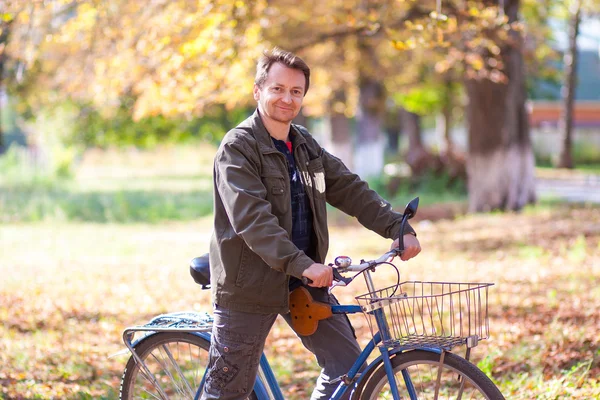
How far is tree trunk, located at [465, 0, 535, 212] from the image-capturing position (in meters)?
16.7

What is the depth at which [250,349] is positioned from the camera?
3.72 meters

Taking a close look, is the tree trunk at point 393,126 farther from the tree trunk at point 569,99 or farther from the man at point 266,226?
the man at point 266,226

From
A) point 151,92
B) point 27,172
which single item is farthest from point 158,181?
point 151,92

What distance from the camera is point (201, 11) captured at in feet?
31.8

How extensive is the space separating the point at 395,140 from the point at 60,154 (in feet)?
91.3

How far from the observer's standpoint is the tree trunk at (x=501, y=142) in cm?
1666

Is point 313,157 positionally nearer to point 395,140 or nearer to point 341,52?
point 341,52

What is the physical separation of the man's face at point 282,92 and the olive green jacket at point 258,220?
0.09 metres

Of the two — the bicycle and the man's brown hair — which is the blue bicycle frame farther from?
the man's brown hair

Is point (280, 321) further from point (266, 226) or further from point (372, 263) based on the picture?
point (266, 226)

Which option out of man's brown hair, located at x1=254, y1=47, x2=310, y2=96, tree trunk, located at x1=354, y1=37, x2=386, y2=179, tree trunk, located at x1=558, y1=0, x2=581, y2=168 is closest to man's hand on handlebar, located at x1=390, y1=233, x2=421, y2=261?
man's brown hair, located at x1=254, y1=47, x2=310, y2=96

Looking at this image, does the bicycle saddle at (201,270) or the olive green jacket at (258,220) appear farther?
the bicycle saddle at (201,270)

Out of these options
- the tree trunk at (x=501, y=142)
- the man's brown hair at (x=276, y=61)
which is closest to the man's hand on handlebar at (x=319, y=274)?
the man's brown hair at (x=276, y=61)

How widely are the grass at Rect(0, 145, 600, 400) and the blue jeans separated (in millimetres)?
2063
